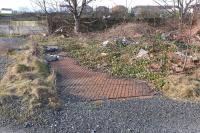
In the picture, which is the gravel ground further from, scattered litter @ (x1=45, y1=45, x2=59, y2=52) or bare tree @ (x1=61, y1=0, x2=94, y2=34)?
bare tree @ (x1=61, y1=0, x2=94, y2=34)

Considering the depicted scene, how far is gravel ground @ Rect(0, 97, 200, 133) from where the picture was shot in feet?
22.9

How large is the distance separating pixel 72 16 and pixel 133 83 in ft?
56.9

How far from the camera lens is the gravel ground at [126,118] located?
6969mm

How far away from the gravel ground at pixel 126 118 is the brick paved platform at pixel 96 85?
2.58 feet

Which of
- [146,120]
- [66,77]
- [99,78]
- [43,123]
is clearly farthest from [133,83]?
[43,123]

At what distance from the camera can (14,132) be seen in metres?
6.93

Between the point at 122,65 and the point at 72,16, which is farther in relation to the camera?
the point at 72,16

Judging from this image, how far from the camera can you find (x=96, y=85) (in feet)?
34.7

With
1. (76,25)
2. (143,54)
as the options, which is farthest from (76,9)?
(143,54)

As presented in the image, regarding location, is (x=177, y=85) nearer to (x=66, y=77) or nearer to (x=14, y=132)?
(x=66, y=77)

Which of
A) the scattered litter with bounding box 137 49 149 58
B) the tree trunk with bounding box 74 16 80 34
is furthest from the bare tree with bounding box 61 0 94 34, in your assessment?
the scattered litter with bounding box 137 49 149 58

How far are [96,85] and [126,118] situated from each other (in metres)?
3.16

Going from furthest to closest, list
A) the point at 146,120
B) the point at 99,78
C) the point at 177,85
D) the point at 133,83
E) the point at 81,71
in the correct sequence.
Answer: the point at 81,71 < the point at 99,78 < the point at 133,83 < the point at 177,85 < the point at 146,120

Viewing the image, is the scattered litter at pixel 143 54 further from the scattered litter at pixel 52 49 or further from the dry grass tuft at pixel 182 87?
the scattered litter at pixel 52 49
